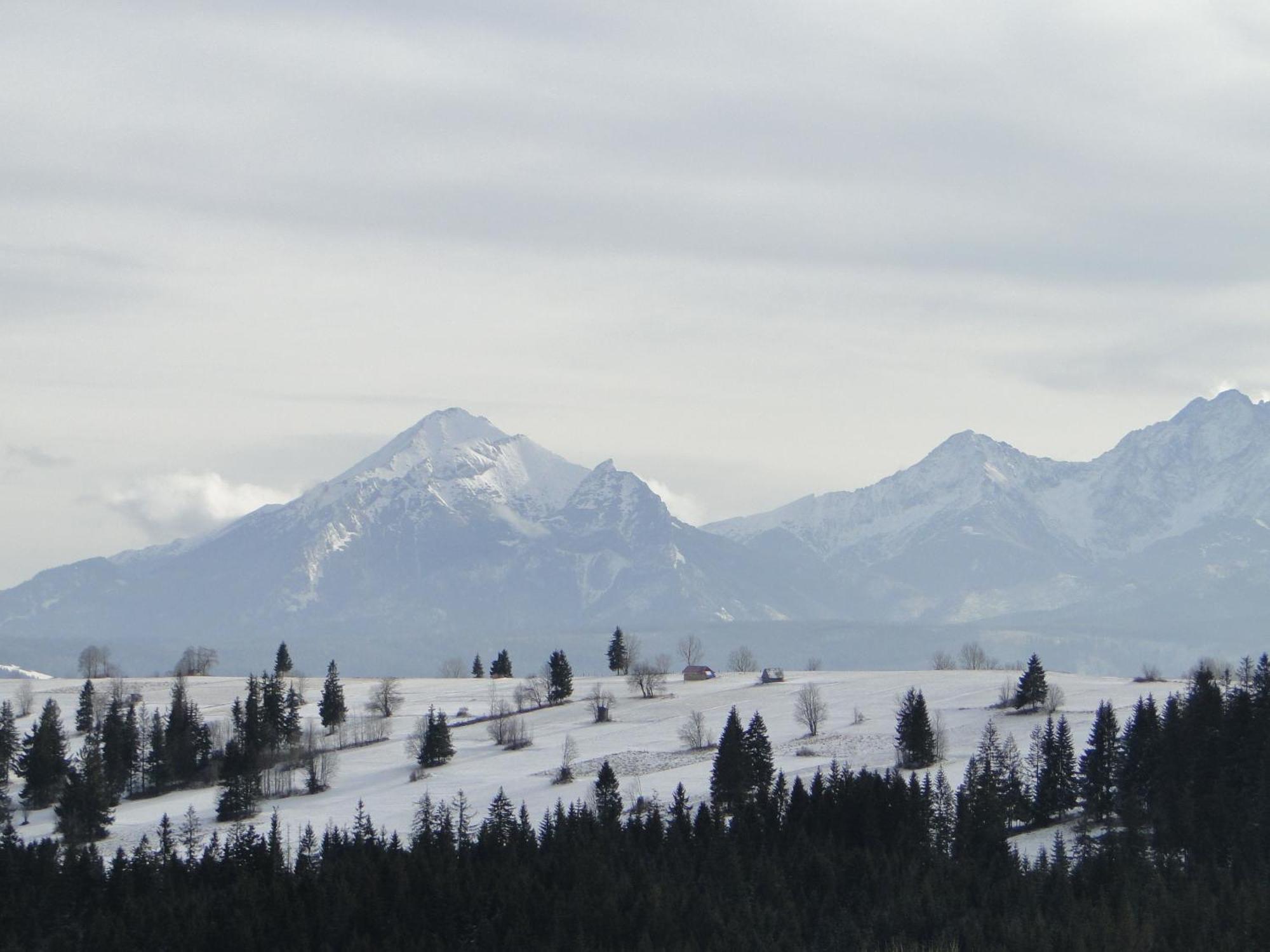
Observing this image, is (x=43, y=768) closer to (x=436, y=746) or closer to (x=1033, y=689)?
(x=436, y=746)

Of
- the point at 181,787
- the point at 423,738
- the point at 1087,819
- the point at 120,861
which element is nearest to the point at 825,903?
the point at 1087,819

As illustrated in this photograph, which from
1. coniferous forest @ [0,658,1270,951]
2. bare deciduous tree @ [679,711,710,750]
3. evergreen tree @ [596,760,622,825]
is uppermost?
bare deciduous tree @ [679,711,710,750]

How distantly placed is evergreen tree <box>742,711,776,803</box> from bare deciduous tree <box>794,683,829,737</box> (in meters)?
26.8

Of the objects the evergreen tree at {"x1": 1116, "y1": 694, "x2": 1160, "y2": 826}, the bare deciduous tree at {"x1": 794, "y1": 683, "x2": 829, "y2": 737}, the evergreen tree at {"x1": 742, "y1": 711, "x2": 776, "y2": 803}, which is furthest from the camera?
the bare deciduous tree at {"x1": 794, "y1": 683, "x2": 829, "y2": 737}

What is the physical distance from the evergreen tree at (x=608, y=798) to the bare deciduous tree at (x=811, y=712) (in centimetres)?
3913

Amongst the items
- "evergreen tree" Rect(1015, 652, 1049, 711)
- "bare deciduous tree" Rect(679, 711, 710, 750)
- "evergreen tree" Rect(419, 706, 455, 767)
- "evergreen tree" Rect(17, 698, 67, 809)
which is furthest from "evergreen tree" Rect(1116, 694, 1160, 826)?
"evergreen tree" Rect(17, 698, 67, 809)

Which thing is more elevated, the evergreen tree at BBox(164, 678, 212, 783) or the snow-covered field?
the evergreen tree at BBox(164, 678, 212, 783)

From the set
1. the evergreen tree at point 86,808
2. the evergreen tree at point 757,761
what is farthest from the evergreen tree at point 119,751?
the evergreen tree at point 757,761

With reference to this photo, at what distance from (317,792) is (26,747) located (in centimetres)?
4072

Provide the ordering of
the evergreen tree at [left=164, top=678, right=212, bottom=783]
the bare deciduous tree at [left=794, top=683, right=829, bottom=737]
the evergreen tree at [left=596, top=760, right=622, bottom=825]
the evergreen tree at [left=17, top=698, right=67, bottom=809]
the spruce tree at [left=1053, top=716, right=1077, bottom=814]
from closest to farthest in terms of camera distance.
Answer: the spruce tree at [left=1053, top=716, right=1077, bottom=814]
the evergreen tree at [left=596, top=760, right=622, bottom=825]
the evergreen tree at [left=17, top=698, right=67, bottom=809]
the evergreen tree at [left=164, top=678, right=212, bottom=783]
the bare deciduous tree at [left=794, top=683, right=829, bottom=737]

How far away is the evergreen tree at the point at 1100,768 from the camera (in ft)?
436

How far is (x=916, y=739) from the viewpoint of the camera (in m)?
156

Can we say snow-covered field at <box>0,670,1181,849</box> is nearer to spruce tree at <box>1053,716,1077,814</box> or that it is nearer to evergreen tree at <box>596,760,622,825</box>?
evergreen tree at <box>596,760,622,825</box>

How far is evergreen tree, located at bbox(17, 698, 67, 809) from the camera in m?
173
